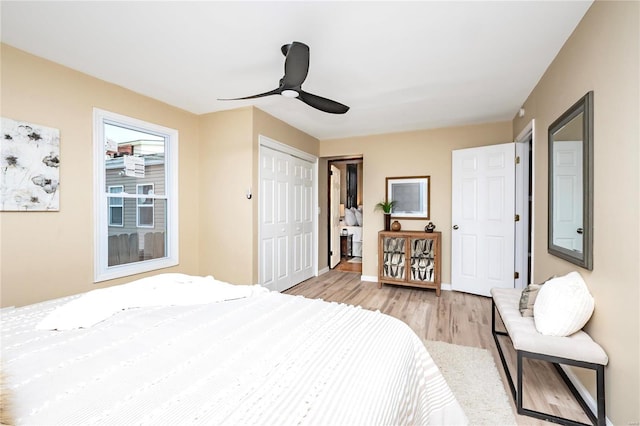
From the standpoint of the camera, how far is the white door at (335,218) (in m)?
5.69

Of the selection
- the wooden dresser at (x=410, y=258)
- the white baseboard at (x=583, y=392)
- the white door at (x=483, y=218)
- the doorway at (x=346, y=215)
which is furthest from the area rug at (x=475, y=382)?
the doorway at (x=346, y=215)

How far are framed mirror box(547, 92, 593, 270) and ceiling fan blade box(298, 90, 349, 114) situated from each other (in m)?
1.60

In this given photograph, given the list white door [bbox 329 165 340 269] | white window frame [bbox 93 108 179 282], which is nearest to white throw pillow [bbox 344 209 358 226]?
white door [bbox 329 165 340 269]

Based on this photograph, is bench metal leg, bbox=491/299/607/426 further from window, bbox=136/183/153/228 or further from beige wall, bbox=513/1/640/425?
window, bbox=136/183/153/228

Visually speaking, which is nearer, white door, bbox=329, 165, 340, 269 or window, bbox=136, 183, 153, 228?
window, bbox=136, 183, 153, 228

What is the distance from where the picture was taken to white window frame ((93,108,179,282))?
8.93 ft

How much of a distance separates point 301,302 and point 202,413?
980mm

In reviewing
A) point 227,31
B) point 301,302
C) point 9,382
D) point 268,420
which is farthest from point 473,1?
point 9,382

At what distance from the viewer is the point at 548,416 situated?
1607 millimetres

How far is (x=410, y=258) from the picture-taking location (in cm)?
419

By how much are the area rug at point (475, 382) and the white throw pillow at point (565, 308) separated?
0.52m

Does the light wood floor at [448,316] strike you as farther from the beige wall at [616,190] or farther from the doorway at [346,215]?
the doorway at [346,215]

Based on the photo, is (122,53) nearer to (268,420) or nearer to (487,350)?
(268,420)

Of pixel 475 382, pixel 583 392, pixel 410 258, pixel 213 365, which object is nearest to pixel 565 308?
pixel 583 392
